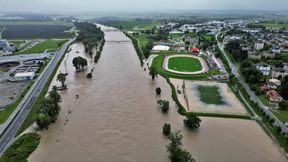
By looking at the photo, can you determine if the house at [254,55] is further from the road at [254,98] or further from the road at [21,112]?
the road at [21,112]

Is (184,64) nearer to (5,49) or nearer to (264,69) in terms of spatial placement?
(264,69)

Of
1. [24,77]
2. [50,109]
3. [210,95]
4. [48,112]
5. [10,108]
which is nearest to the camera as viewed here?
[48,112]

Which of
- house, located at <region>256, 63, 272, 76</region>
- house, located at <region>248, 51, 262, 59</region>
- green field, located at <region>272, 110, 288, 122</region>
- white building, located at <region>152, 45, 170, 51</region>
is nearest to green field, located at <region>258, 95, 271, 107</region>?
green field, located at <region>272, 110, 288, 122</region>

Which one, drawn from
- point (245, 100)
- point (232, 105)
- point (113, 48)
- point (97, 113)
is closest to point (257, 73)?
point (245, 100)

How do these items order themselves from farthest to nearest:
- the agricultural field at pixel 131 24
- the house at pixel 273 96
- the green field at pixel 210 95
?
the agricultural field at pixel 131 24
the green field at pixel 210 95
the house at pixel 273 96

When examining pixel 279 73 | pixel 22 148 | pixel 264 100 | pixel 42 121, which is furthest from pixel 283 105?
pixel 22 148

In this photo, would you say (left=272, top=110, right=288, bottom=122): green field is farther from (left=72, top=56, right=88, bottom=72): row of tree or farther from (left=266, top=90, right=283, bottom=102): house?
(left=72, top=56, right=88, bottom=72): row of tree

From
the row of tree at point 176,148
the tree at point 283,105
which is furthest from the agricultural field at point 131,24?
the row of tree at point 176,148

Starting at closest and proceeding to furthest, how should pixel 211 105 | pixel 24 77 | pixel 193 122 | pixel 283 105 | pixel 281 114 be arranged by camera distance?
pixel 193 122 < pixel 281 114 < pixel 283 105 < pixel 211 105 < pixel 24 77
